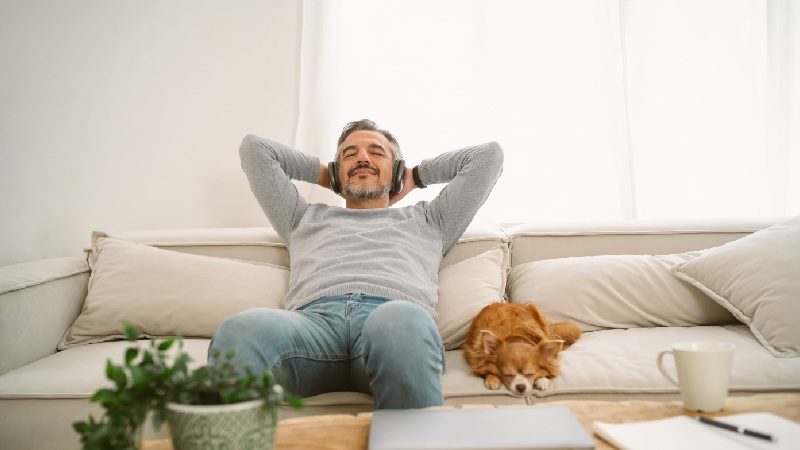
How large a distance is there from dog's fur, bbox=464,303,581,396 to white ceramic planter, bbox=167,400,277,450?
872 millimetres

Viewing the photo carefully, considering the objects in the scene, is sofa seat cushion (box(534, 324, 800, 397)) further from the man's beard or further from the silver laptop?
the man's beard

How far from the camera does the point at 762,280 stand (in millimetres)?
1617

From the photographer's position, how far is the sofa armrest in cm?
156

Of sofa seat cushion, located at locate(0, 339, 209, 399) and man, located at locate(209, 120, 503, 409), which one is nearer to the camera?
man, located at locate(209, 120, 503, 409)

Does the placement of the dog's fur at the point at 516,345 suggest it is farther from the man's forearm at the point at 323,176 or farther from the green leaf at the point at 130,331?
the green leaf at the point at 130,331

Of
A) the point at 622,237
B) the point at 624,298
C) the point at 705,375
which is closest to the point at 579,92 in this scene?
the point at 622,237

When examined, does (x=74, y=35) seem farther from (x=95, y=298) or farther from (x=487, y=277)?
(x=487, y=277)

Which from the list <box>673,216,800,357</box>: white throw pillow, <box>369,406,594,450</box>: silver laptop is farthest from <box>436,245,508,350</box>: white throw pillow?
<box>369,406,594,450</box>: silver laptop

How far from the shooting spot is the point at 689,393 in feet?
2.93

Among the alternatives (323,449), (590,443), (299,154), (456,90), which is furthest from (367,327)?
(456,90)

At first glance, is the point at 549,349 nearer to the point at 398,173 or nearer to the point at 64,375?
the point at 398,173

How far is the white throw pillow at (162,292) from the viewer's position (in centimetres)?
177

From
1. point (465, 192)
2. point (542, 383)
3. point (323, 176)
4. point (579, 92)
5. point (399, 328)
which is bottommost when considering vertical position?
point (542, 383)

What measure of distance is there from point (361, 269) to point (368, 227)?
0.78 ft
